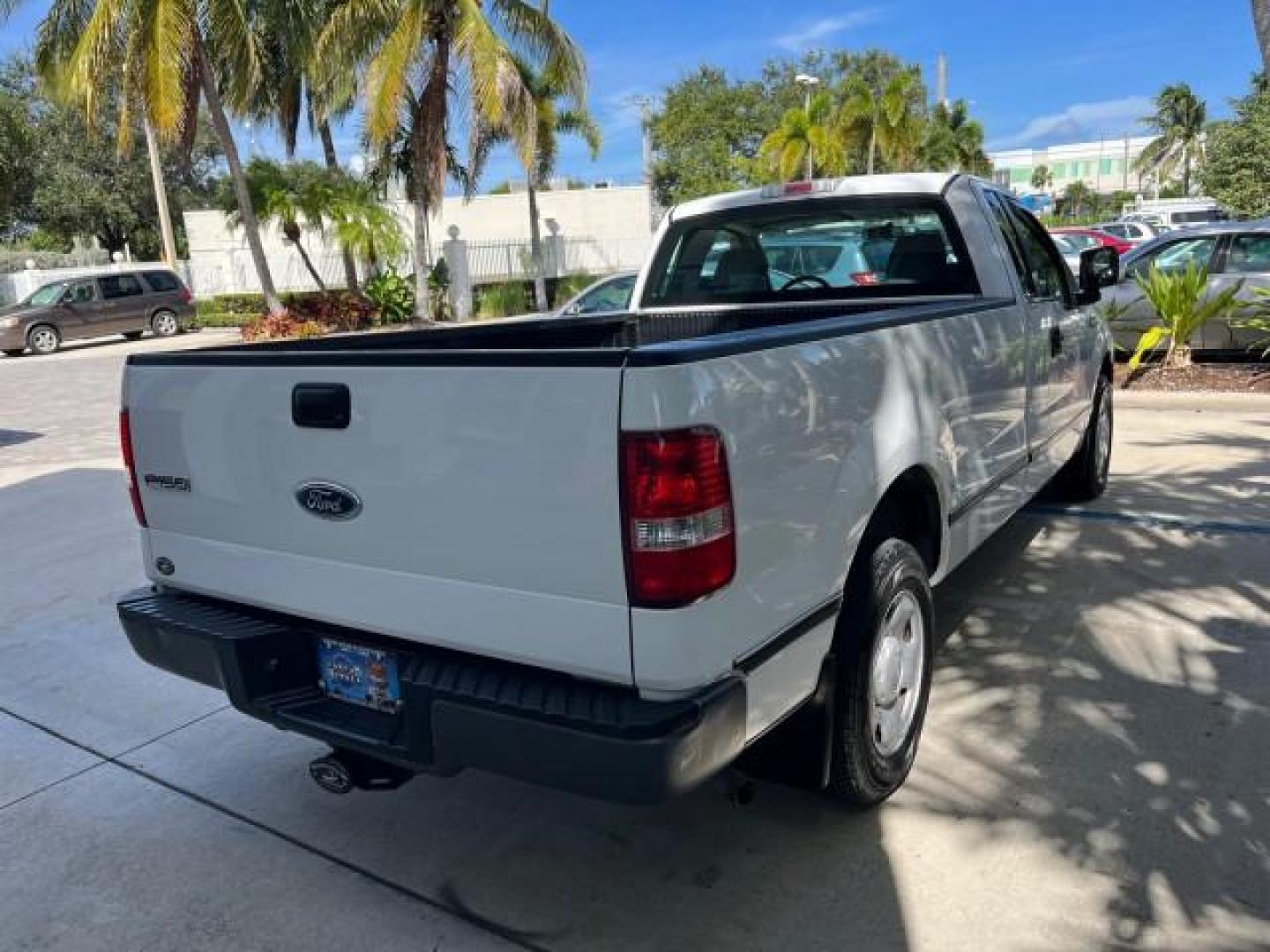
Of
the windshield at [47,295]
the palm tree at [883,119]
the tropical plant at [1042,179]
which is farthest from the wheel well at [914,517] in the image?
the tropical plant at [1042,179]

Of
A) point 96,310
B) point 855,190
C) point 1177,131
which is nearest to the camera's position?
point 855,190

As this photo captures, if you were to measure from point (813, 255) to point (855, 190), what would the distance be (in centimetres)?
41

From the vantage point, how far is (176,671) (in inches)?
116

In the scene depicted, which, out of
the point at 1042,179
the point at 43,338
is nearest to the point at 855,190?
the point at 43,338

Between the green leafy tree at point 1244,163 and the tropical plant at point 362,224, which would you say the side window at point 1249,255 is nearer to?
the tropical plant at point 362,224

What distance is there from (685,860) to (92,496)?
6766 millimetres

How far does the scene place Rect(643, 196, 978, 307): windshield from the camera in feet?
14.4

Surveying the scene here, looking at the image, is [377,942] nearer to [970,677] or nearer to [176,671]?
[176,671]

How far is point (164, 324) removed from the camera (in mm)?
25438

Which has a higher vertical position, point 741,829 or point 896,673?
point 896,673

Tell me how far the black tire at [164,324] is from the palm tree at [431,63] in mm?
7712

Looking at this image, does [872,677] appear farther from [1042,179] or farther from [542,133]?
[1042,179]

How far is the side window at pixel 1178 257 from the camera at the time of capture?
1114 cm

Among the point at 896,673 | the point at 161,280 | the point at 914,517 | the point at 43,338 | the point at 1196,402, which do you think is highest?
the point at 161,280
